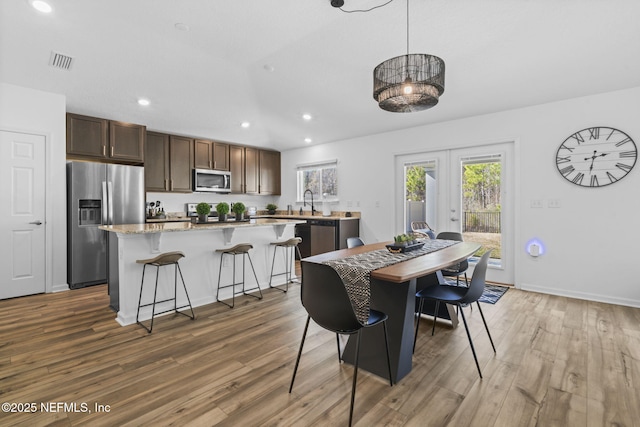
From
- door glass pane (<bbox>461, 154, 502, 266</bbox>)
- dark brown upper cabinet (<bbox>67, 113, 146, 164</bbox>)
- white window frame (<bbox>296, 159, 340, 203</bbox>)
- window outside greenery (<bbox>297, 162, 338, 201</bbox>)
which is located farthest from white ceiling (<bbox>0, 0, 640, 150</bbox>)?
window outside greenery (<bbox>297, 162, 338, 201</bbox>)

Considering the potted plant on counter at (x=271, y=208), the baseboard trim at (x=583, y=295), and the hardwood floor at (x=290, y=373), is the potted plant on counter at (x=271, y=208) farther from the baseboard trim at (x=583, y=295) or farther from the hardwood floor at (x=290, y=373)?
the baseboard trim at (x=583, y=295)

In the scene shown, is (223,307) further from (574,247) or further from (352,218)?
(574,247)

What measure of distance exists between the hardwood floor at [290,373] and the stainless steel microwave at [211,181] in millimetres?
3082

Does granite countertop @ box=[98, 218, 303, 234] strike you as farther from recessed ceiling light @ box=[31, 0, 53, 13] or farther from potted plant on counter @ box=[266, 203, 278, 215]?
potted plant on counter @ box=[266, 203, 278, 215]

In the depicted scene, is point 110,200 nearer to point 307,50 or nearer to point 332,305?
point 307,50

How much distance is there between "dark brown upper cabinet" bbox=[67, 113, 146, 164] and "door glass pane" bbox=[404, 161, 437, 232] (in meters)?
4.35

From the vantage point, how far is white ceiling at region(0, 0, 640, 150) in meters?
2.79

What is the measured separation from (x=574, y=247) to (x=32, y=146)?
6685 mm

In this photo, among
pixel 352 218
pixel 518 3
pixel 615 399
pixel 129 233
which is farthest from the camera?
pixel 352 218

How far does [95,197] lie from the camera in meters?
4.28

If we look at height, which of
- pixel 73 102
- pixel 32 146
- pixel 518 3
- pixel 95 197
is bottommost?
pixel 95 197

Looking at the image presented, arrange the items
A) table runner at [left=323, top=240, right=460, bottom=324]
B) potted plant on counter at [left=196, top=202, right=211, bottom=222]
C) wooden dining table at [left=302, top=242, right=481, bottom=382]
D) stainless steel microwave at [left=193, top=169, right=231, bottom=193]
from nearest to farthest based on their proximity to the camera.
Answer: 1. table runner at [left=323, top=240, right=460, bottom=324]
2. wooden dining table at [left=302, top=242, right=481, bottom=382]
3. potted plant on counter at [left=196, top=202, right=211, bottom=222]
4. stainless steel microwave at [left=193, top=169, right=231, bottom=193]

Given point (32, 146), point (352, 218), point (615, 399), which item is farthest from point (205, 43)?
point (615, 399)

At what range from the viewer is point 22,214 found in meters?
3.74
